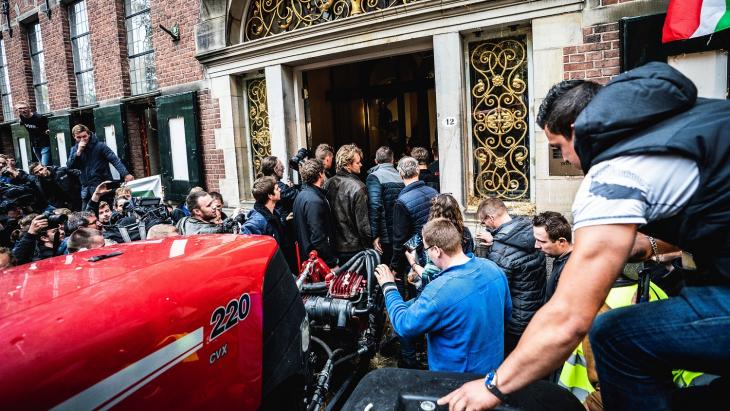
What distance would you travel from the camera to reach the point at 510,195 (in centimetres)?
532

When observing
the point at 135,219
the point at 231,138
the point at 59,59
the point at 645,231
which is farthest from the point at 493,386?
the point at 59,59

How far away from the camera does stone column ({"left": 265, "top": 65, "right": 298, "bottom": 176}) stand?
6910 millimetres

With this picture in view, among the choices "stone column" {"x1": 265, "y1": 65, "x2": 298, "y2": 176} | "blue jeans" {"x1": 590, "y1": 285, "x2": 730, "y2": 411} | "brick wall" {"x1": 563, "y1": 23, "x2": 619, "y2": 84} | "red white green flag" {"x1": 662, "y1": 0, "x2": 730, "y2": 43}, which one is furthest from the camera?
"stone column" {"x1": 265, "y1": 65, "x2": 298, "y2": 176}

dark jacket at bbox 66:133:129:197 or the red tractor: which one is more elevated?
dark jacket at bbox 66:133:129:197

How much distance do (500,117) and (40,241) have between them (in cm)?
507

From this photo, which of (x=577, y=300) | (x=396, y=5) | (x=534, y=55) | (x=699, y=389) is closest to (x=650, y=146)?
(x=577, y=300)

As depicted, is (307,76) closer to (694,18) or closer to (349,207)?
(349,207)

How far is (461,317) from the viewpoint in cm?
227

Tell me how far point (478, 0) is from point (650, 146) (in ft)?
14.2

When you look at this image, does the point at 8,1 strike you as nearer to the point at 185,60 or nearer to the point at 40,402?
the point at 185,60

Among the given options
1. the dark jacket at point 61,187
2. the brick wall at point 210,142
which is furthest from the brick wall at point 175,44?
the dark jacket at point 61,187

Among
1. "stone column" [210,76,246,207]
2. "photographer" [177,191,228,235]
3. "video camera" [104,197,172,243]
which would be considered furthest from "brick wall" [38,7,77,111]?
"photographer" [177,191,228,235]

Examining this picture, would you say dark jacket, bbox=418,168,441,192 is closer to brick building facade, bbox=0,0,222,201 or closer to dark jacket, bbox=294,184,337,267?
dark jacket, bbox=294,184,337,267

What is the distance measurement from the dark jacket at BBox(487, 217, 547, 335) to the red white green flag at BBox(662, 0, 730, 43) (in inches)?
94.5
